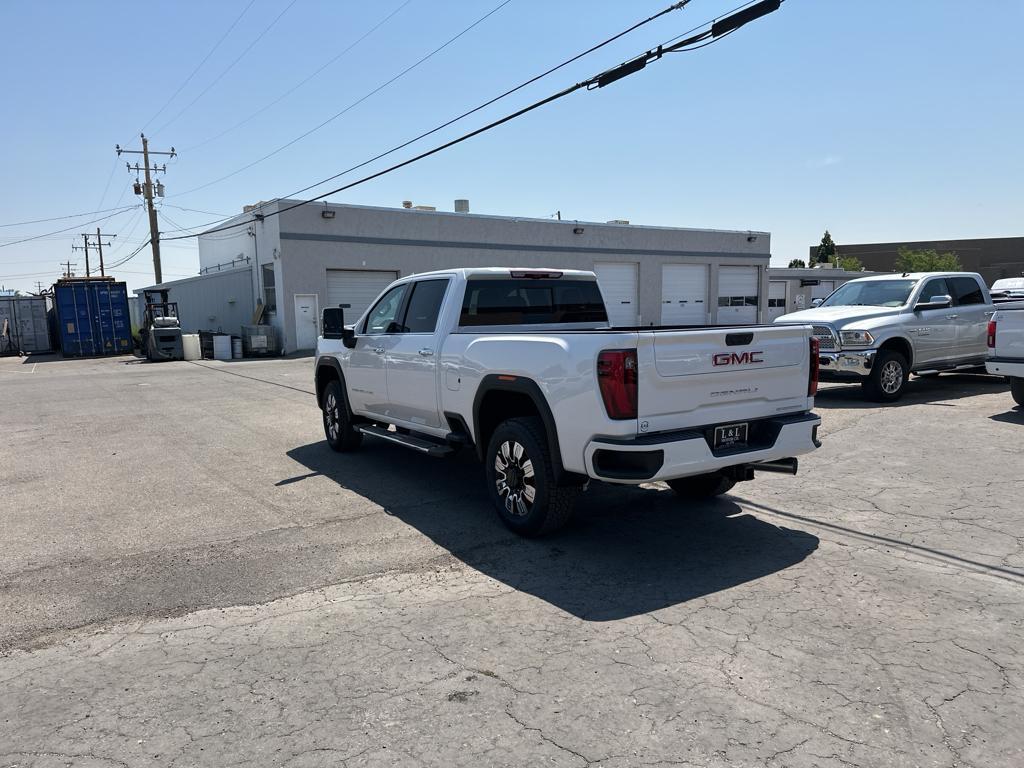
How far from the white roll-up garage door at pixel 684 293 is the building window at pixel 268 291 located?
18491 mm

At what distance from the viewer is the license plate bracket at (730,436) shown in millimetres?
4941

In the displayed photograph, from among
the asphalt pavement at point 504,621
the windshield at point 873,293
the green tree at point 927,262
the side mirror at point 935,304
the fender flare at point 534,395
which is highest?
the green tree at point 927,262

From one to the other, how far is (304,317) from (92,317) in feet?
32.8

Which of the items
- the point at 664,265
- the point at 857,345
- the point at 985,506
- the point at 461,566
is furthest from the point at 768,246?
the point at 461,566

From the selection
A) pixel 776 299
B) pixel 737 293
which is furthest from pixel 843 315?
pixel 776 299

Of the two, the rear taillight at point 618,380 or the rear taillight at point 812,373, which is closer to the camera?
the rear taillight at point 618,380

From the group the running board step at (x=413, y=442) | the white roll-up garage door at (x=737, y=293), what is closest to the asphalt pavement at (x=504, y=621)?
the running board step at (x=413, y=442)

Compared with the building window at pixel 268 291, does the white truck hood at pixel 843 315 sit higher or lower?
lower

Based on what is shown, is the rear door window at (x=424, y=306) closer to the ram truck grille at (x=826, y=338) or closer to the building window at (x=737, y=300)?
the ram truck grille at (x=826, y=338)

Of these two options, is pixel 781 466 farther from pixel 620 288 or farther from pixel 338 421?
pixel 620 288

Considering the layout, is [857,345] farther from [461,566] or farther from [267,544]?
[267,544]

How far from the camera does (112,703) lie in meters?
3.25

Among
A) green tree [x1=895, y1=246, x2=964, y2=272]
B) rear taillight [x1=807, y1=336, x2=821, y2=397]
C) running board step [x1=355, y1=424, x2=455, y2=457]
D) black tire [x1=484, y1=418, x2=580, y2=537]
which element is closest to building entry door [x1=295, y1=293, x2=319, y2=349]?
running board step [x1=355, y1=424, x2=455, y2=457]

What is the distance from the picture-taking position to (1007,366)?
32.5ft
